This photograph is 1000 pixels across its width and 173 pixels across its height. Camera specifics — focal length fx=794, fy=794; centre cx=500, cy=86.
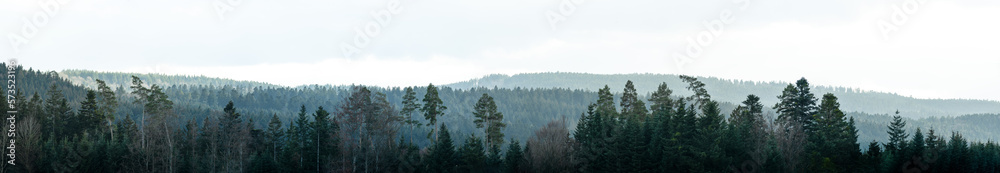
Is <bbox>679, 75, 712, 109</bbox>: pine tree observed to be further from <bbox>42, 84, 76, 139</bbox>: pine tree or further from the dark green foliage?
<bbox>42, 84, 76, 139</bbox>: pine tree

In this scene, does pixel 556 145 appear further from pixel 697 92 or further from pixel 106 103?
pixel 106 103

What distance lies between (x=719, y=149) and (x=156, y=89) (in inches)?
2580

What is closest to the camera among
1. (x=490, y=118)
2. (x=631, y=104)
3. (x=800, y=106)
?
(x=800, y=106)

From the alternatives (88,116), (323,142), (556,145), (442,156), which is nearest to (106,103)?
(88,116)

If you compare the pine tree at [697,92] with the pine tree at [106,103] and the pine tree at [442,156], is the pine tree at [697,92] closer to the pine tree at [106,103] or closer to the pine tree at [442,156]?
the pine tree at [442,156]

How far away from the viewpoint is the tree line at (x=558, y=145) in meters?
62.8

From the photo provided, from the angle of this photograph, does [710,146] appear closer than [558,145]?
Yes

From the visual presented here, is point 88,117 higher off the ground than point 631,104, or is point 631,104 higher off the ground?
point 631,104

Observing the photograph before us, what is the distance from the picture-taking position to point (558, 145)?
70.9 metres

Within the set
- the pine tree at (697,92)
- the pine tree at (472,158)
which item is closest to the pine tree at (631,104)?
the pine tree at (697,92)

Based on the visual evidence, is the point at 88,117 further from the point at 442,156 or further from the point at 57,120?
the point at 442,156

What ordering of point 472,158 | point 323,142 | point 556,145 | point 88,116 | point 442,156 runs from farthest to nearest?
point 88,116 → point 323,142 → point 472,158 → point 442,156 → point 556,145

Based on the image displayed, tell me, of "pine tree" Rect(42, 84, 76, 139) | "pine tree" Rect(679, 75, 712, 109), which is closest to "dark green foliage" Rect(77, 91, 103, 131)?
"pine tree" Rect(42, 84, 76, 139)

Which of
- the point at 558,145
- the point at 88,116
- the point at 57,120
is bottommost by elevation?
the point at 558,145
